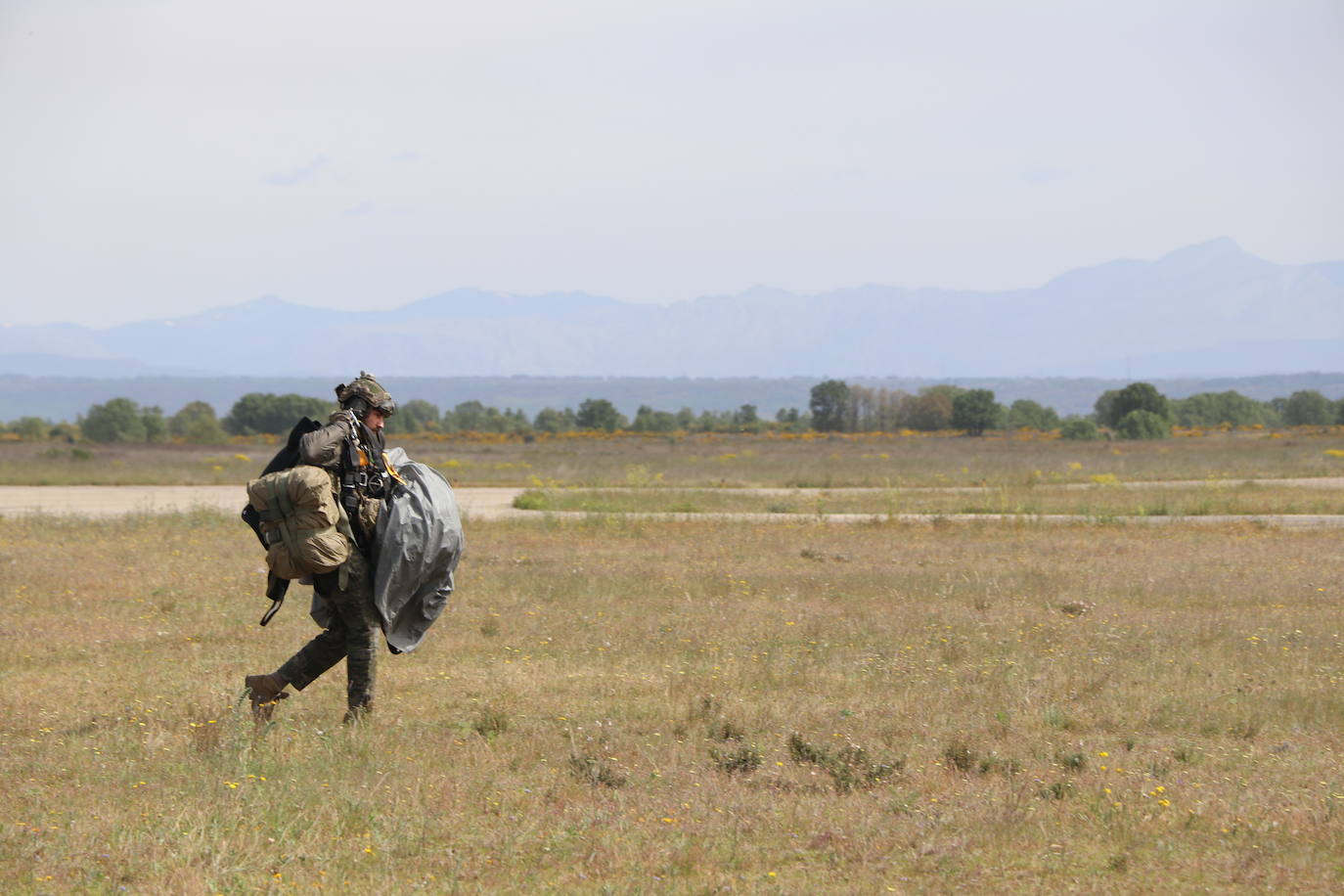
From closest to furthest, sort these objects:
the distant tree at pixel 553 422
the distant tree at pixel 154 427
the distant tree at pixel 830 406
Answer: the distant tree at pixel 154 427 < the distant tree at pixel 830 406 < the distant tree at pixel 553 422

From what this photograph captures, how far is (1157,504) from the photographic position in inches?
1031

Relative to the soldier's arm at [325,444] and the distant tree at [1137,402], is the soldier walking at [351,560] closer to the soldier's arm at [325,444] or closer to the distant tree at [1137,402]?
the soldier's arm at [325,444]

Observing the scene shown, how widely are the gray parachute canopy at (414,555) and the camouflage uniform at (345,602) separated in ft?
0.32

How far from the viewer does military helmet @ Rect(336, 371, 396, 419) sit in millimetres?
6715

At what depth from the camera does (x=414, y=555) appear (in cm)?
664

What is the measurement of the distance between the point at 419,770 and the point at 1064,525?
17.2m

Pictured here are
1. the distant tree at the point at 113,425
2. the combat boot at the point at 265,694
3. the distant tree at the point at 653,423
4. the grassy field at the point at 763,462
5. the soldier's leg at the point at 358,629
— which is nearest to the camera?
the soldier's leg at the point at 358,629

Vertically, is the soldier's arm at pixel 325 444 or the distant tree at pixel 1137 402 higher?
the distant tree at pixel 1137 402

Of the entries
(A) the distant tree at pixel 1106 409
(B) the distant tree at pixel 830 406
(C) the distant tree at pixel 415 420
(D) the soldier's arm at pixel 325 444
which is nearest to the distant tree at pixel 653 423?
(B) the distant tree at pixel 830 406

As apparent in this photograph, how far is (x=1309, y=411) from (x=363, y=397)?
12010 centimetres

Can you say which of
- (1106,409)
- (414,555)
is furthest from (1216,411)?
(414,555)

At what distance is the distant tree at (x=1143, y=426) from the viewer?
75.2 metres

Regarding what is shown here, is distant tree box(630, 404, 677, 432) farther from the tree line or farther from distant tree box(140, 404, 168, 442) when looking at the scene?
distant tree box(140, 404, 168, 442)

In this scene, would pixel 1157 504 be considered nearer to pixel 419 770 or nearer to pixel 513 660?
pixel 513 660
